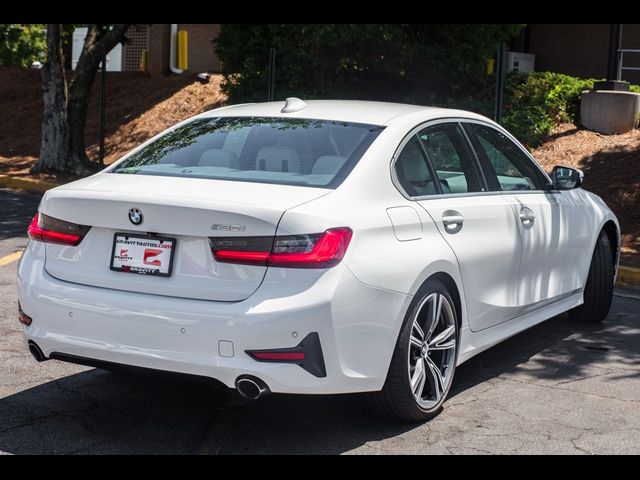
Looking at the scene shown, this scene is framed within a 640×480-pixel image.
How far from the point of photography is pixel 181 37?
23.6 meters

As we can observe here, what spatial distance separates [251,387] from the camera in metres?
4.43

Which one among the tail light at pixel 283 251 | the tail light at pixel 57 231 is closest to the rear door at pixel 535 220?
the tail light at pixel 283 251

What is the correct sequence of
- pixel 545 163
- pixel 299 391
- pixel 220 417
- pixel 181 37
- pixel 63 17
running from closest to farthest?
1. pixel 299 391
2. pixel 220 417
3. pixel 545 163
4. pixel 63 17
5. pixel 181 37

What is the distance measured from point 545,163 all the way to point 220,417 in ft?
36.0

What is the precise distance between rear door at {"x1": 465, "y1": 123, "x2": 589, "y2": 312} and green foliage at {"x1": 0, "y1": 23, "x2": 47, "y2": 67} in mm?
23747

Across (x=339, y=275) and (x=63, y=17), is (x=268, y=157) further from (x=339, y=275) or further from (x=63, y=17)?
(x=63, y=17)

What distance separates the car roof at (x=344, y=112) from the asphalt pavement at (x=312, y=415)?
146cm

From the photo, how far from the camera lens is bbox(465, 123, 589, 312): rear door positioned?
6129 mm

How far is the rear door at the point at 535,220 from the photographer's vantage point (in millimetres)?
6129

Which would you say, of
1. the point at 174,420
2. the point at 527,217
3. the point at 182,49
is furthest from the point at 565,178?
the point at 182,49

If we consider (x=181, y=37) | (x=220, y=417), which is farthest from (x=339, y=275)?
(x=181, y=37)

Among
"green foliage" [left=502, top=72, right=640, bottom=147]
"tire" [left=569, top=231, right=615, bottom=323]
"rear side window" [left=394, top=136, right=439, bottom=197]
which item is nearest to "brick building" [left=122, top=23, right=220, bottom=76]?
"green foliage" [left=502, top=72, right=640, bottom=147]

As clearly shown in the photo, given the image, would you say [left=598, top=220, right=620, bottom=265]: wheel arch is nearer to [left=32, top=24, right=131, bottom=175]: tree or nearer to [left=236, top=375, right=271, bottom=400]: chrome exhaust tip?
[left=236, top=375, right=271, bottom=400]: chrome exhaust tip
